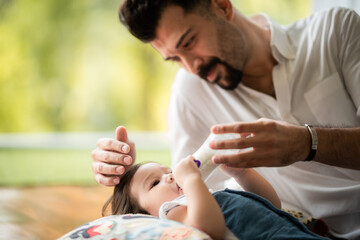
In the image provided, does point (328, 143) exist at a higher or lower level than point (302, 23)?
lower

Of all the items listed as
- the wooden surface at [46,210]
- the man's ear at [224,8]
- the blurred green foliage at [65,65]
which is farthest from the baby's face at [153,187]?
the blurred green foliage at [65,65]

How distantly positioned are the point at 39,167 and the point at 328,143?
3144 millimetres

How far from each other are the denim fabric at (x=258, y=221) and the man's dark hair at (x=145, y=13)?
2.60ft

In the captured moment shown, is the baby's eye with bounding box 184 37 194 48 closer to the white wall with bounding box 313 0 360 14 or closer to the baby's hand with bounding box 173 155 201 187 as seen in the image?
the baby's hand with bounding box 173 155 201 187

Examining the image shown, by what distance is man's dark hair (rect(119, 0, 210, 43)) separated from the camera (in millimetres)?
1536

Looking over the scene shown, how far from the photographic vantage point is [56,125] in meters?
4.65

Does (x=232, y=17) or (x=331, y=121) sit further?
(x=232, y=17)

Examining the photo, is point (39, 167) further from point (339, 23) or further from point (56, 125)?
point (339, 23)

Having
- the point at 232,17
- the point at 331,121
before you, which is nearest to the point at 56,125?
the point at 232,17

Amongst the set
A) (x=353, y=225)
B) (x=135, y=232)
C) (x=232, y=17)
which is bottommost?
(x=353, y=225)

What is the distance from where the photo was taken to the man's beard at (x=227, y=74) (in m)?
1.66

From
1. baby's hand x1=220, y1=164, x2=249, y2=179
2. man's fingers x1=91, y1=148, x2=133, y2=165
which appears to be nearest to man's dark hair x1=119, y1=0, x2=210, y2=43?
man's fingers x1=91, y1=148, x2=133, y2=165

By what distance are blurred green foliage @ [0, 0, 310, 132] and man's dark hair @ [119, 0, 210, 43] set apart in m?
3.09

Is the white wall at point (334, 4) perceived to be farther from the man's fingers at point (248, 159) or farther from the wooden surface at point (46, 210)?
the wooden surface at point (46, 210)
